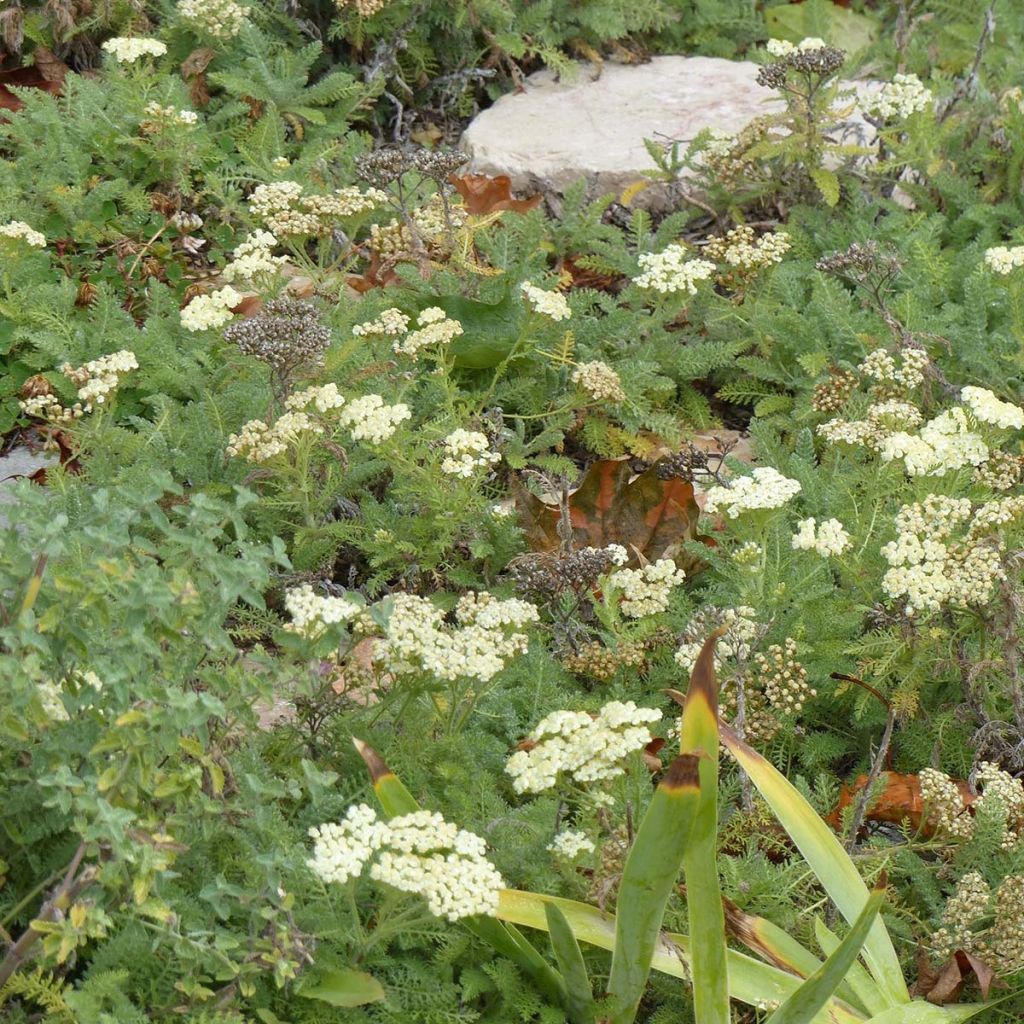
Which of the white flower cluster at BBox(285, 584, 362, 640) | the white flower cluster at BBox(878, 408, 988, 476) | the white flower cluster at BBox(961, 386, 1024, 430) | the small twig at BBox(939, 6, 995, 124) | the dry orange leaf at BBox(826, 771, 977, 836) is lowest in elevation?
the dry orange leaf at BBox(826, 771, 977, 836)

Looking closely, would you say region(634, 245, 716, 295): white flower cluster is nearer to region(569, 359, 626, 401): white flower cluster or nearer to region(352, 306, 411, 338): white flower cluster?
region(569, 359, 626, 401): white flower cluster

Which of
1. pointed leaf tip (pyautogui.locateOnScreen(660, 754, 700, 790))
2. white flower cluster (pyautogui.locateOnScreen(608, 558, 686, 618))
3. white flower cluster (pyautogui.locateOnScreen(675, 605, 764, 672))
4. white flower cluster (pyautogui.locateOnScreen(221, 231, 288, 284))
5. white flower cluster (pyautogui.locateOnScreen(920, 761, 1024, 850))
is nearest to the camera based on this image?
pointed leaf tip (pyautogui.locateOnScreen(660, 754, 700, 790))

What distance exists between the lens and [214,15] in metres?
6.04

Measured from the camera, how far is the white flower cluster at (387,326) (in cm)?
427

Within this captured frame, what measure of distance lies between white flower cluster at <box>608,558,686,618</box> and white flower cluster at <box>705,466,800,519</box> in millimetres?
298

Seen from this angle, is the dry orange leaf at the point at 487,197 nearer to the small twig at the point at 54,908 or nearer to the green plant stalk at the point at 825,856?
the green plant stalk at the point at 825,856

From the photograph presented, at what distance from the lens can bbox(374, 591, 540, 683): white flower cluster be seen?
2943 millimetres

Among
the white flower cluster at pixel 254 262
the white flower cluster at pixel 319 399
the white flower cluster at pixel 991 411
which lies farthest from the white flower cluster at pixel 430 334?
the white flower cluster at pixel 991 411

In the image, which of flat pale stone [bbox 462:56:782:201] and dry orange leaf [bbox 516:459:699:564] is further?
flat pale stone [bbox 462:56:782:201]

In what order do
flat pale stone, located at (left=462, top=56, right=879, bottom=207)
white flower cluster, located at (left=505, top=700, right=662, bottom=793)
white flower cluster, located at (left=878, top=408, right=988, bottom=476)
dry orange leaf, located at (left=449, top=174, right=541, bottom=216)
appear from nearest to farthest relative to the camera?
white flower cluster, located at (left=505, top=700, right=662, bottom=793) < white flower cluster, located at (left=878, top=408, right=988, bottom=476) < dry orange leaf, located at (left=449, top=174, right=541, bottom=216) < flat pale stone, located at (left=462, top=56, right=879, bottom=207)

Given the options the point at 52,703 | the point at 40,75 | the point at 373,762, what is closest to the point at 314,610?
the point at 373,762

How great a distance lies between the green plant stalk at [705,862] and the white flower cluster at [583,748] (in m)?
0.09

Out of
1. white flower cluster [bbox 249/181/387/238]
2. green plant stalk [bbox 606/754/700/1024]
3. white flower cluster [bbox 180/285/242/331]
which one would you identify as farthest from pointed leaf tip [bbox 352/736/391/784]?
white flower cluster [bbox 249/181/387/238]

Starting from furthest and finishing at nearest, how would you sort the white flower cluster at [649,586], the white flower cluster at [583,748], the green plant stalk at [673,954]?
the white flower cluster at [649,586]
the green plant stalk at [673,954]
the white flower cluster at [583,748]
